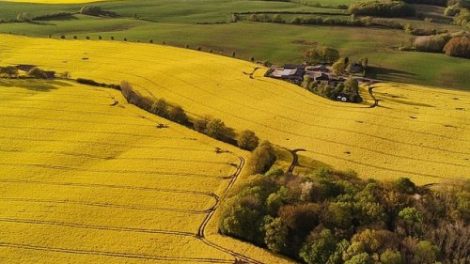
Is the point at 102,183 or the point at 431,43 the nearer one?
the point at 102,183

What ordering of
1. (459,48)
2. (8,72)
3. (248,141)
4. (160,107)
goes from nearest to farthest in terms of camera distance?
(248,141)
(160,107)
(8,72)
(459,48)

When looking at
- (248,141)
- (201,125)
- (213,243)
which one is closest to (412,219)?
(213,243)

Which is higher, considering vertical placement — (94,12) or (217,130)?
(94,12)

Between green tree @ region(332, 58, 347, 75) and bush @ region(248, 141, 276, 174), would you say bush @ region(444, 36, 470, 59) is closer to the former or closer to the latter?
green tree @ region(332, 58, 347, 75)

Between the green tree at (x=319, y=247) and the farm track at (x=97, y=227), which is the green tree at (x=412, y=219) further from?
the farm track at (x=97, y=227)

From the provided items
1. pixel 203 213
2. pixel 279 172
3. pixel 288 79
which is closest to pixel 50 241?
pixel 203 213

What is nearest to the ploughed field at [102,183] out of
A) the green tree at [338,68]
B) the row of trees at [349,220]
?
the row of trees at [349,220]

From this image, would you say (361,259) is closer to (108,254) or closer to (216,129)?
(108,254)
